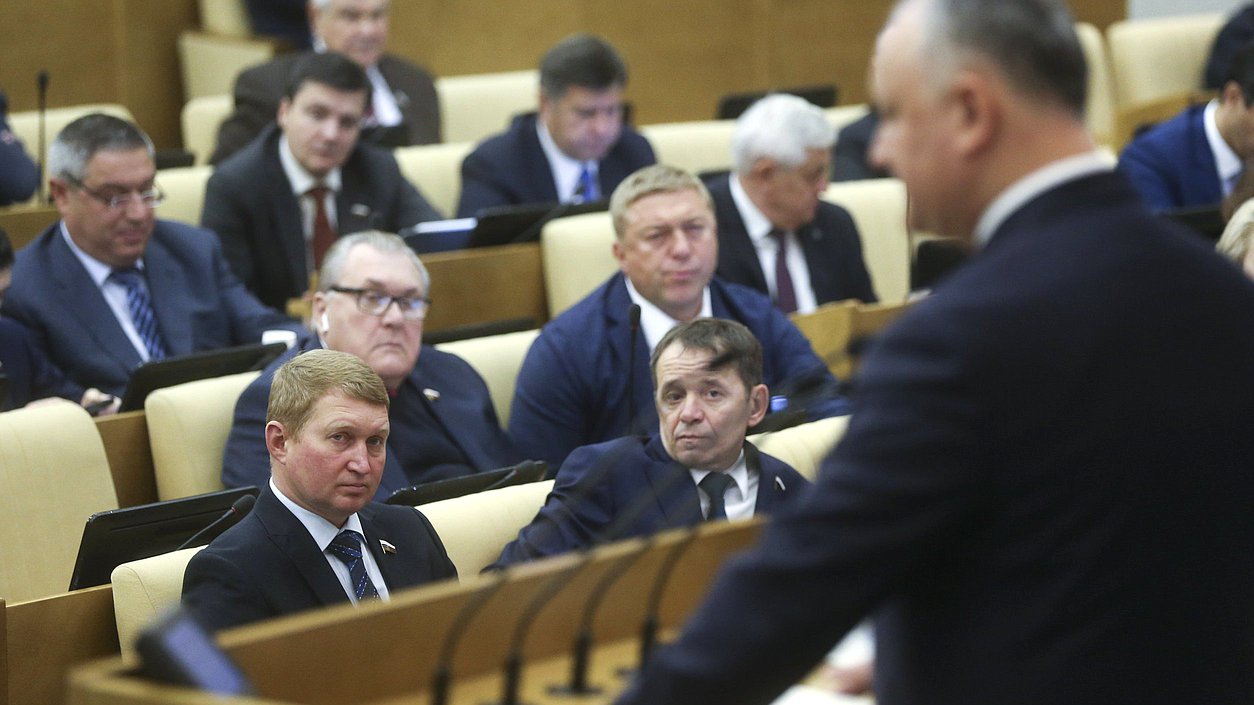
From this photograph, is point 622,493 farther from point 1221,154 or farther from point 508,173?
point 1221,154

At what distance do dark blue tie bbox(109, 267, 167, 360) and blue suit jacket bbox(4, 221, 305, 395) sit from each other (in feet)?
0.05

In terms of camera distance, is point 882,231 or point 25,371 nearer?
point 25,371

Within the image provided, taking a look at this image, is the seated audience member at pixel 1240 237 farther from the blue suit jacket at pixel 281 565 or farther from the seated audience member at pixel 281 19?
the seated audience member at pixel 281 19

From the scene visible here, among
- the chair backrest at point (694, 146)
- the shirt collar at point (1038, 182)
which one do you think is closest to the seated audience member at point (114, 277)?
the chair backrest at point (694, 146)

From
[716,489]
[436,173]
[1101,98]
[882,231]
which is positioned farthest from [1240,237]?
[1101,98]

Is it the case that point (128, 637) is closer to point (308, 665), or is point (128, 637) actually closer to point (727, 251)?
point (308, 665)

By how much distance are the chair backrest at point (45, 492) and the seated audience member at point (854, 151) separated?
10.9 ft

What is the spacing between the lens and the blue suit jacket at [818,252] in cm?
446

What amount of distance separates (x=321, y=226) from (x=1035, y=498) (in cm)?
386

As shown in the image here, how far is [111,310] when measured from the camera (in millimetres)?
4047

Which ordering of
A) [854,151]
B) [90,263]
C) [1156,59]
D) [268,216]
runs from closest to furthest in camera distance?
[90,263] → [268,216] → [854,151] → [1156,59]

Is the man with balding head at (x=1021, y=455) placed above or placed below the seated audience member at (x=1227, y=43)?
below

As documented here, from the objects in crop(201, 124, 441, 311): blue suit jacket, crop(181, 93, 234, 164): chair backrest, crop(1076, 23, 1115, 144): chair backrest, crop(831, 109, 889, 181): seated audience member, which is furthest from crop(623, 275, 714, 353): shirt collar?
crop(1076, 23, 1115, 144): chair backrest

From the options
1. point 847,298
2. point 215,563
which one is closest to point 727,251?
point 847,298
